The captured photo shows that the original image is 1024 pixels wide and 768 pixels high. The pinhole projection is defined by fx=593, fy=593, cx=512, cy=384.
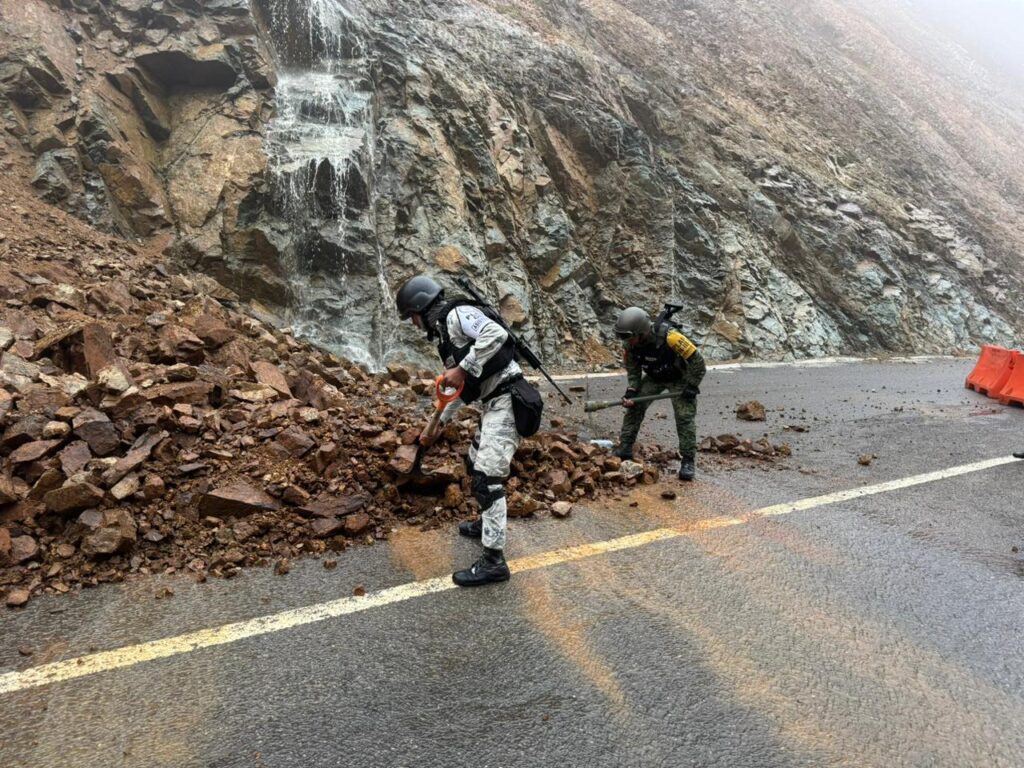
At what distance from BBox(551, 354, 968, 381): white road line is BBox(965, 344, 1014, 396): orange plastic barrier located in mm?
4191

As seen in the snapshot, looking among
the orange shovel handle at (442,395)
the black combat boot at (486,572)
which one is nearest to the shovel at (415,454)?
the orange shovel handle at (442,395)

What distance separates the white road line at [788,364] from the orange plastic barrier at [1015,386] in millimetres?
4833

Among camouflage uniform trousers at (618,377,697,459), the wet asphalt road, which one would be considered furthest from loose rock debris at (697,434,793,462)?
the wet asphalt road

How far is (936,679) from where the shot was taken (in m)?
2.91

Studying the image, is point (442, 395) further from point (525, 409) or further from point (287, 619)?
point (287, 619)

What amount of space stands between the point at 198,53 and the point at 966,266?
89.4 ft

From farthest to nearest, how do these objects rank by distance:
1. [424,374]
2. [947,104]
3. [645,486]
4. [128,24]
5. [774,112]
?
[947,104]
[774,112]
[128,24]
[424,374]
[645,486]

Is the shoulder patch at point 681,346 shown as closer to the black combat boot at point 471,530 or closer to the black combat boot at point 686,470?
the black combat boot at point 686,470

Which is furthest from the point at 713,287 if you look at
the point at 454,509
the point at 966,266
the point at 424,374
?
the point at 454,509

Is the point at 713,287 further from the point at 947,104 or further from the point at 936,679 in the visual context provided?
the point at 947,104

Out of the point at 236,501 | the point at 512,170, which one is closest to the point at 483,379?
the point at 236,501

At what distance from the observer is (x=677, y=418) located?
6.02m

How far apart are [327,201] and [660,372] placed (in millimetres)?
9514

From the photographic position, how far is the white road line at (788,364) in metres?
12.5
